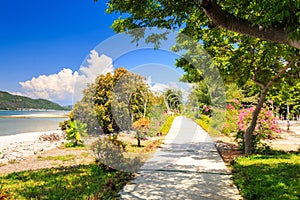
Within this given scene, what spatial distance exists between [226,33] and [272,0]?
4031 millimetres

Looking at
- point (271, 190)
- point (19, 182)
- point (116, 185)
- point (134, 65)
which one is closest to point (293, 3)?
point (271, 190)

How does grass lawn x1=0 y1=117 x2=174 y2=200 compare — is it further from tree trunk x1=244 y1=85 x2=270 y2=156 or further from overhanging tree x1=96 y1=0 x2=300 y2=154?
tree trunk x1=244 y1=85 x2=270 y2=156

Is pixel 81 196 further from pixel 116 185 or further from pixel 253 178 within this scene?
pixel 253 178

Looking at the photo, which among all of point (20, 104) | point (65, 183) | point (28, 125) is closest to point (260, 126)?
point (65, 183)

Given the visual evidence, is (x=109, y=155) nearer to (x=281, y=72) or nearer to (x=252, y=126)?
(x=252, y=126)

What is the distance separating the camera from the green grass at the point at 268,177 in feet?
15.4

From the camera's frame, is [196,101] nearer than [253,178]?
No

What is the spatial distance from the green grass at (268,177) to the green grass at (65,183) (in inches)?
97.5

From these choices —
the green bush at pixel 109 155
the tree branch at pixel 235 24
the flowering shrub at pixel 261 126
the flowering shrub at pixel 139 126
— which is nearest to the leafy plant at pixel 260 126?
the flowering shrub at pixel 261 126

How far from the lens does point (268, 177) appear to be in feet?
18.8

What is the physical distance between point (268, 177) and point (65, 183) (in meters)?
4.29

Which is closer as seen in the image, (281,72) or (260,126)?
(281,72)

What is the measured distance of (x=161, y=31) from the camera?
20.1 feet

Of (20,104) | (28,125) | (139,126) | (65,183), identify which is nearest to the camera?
(65,183)
